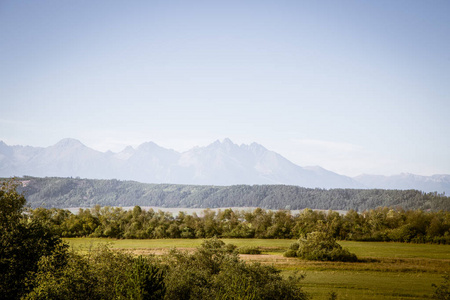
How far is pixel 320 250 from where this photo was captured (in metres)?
42.8

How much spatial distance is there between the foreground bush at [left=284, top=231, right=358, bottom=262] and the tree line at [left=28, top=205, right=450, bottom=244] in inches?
610

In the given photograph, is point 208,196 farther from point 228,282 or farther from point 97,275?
point 97,275

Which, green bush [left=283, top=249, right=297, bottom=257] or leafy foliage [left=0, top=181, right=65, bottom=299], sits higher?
leafy foliage [left=0, top=181, right=65, bottom=299]

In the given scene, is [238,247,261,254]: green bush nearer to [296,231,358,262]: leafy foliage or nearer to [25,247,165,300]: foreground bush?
[296,231,358,262]: leafy foliage

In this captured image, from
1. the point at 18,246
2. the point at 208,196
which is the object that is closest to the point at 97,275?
the point at 18,246

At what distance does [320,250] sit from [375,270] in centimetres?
740

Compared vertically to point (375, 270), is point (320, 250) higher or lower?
higher

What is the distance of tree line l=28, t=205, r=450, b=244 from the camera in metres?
60.9

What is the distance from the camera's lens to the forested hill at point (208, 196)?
107 meters

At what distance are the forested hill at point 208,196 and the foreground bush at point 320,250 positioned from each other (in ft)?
188

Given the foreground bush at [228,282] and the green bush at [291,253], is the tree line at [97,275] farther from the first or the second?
the green bush at [291,253]

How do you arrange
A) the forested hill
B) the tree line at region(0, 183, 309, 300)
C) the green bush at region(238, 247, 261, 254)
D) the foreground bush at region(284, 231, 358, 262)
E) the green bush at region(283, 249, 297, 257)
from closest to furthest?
the tree line at region(0, 183, 309, 300), the foreground bush at region(284, 231, 358, 262), the green bush at region(283, 249, 297, 257), the green bush at region(238, 247, 261, 254), the forested hill

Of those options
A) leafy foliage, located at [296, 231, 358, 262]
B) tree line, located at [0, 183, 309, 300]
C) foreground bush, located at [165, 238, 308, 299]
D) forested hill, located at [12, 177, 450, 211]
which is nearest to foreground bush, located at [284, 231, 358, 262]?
leafy foliage, located at [296, 231, 358, 262]

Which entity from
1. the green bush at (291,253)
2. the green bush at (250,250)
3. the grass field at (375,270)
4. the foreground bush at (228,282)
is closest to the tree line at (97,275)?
the foreground bush at (228,282)
